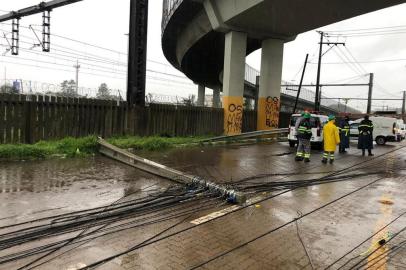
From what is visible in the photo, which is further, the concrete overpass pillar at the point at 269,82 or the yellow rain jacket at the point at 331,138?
the concrete overpass pillar at the point at 269,82

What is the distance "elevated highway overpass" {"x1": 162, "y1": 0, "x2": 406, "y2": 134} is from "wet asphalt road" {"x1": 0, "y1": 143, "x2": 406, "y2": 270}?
9779 millimetres

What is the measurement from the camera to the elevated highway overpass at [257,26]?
1894cm

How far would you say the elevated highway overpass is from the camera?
18.9 meters

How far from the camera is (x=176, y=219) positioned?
6.32 m

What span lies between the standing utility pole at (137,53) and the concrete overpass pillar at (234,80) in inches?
280

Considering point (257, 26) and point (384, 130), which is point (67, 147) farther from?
point (384, 130)

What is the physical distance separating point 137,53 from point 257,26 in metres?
8.68

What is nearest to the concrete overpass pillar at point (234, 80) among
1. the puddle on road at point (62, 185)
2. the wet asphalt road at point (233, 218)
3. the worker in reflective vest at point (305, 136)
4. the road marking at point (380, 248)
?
the worker in reflective vest at point (305, 136)

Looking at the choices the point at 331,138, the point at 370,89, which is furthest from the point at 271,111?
the point at 370,89

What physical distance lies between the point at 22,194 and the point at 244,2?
15.7 m

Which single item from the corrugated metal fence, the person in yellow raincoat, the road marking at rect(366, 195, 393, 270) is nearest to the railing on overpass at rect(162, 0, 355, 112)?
the corrugated metal fence

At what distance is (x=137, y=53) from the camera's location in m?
18.0

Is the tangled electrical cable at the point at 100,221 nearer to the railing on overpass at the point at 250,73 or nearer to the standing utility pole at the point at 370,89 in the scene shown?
the railing on overpass at the point at 250,73

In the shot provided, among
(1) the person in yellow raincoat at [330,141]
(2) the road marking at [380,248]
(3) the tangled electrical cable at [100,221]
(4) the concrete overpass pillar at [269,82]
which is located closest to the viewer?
(2) the road marking at [380,248]
